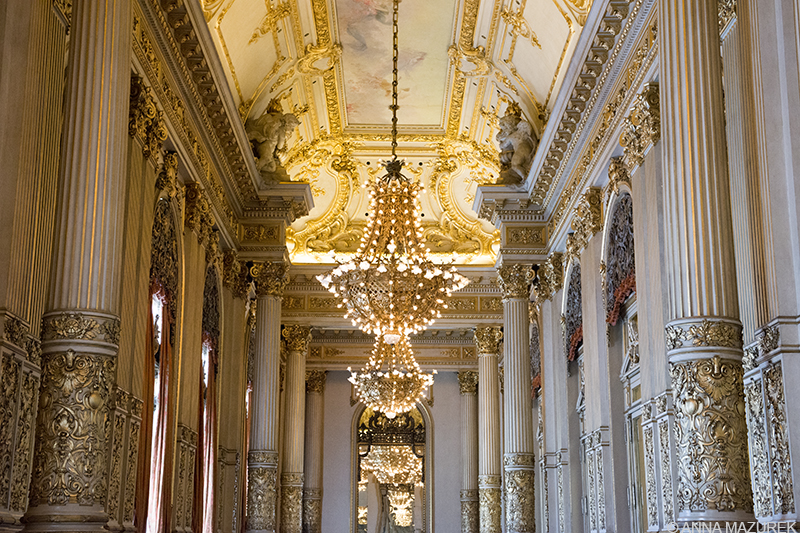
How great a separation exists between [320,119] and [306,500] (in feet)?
32.9

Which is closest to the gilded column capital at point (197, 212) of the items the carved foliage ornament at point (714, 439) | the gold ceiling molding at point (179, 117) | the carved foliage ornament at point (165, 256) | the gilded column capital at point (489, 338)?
the gold ceiling molding at point (179, 117)

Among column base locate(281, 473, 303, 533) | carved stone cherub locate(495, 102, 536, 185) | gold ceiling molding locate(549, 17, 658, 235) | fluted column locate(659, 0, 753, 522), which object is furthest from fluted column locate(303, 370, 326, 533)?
fluted column locate(659, 0, 753, 522)

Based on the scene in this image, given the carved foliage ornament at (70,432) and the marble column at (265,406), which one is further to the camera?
the marble column at (265,406)

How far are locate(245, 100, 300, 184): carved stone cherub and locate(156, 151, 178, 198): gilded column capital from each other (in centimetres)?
391

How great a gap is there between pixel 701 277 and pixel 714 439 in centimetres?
108

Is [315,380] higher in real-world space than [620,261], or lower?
higher

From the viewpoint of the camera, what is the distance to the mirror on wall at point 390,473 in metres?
24.3

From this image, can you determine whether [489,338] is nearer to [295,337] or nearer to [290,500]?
[295,337]

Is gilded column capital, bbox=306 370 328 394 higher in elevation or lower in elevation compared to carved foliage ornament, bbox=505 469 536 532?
higher

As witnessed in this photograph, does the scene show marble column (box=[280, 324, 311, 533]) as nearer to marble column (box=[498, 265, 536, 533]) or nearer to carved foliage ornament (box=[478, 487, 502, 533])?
carved foliage ornament (box=[478, 487, 502, 533])

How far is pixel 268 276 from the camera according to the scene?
16094 mm

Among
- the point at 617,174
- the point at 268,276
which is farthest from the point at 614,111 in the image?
the point at 268,276

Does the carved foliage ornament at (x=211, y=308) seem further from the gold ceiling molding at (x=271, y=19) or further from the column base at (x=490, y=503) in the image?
the column base at (x=490, y=503)

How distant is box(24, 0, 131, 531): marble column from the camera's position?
5902mm
